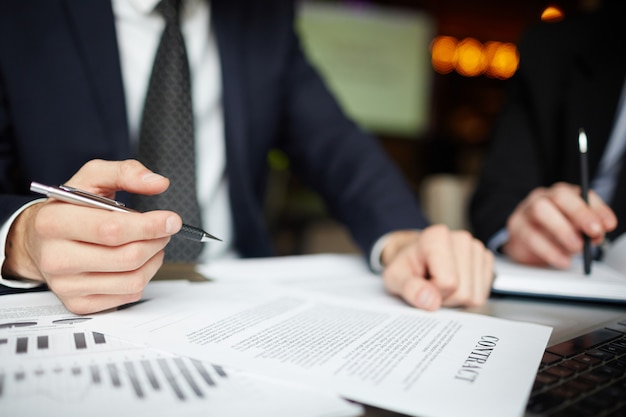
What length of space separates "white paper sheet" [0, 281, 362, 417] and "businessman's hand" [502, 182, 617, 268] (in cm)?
48

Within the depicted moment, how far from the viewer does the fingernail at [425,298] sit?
492 millimetres

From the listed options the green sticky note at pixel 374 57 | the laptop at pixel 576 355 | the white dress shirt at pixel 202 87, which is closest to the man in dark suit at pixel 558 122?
the laptop at pixel 576 355

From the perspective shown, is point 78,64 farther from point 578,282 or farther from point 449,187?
point 449,187

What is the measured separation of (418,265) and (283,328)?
0.70 ft

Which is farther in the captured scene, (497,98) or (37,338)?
(497,98)

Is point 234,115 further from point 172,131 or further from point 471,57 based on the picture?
point 471,57

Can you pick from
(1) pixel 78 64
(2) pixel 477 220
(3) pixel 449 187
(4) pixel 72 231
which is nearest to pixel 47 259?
(4) pixel 72 231

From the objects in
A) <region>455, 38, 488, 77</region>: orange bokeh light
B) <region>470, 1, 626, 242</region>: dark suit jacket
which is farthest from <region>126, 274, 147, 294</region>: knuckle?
<region>455, 38, 488, 77</region>: orange bokeh light

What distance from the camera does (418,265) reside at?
0.55m

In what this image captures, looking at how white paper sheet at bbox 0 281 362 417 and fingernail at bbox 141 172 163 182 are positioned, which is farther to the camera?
fingernail at bbox 141 172 163 182

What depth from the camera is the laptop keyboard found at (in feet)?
0.90

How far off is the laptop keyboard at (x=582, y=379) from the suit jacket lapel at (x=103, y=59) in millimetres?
593

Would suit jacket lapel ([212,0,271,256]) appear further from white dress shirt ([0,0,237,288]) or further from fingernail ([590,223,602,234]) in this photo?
fingernail ([590,223,602,234])

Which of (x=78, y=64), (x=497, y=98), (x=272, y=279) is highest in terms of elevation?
(x=497, y=98)
